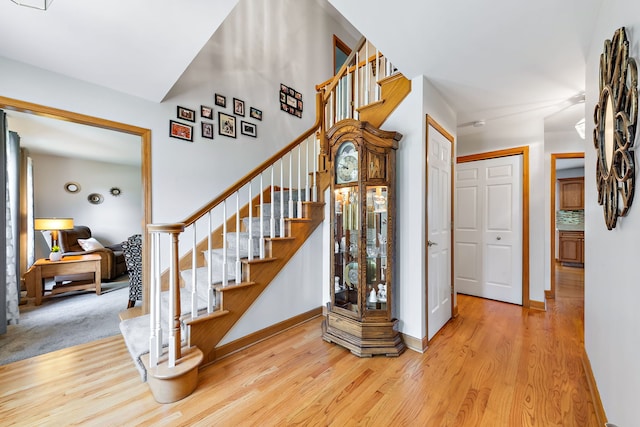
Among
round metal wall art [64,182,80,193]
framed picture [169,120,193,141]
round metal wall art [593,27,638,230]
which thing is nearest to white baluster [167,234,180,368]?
framed picture [169,120,193,141]

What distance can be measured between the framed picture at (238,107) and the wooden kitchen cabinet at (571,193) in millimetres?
7514

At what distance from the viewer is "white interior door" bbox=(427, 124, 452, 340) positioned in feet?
7.79

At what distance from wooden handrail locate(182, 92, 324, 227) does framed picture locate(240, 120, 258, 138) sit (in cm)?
91

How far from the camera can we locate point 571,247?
5.98 meters

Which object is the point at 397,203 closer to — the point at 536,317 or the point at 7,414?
the point at 536,317

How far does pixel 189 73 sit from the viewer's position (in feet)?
9.66

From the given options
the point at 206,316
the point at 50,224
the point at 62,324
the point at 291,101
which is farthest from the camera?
the point at 291,101

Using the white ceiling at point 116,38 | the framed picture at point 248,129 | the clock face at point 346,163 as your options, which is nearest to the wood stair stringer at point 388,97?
the clock face at point 346,163

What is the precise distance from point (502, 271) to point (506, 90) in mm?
2292

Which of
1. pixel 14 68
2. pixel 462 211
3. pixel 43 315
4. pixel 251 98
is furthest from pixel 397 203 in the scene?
pixel 43 315

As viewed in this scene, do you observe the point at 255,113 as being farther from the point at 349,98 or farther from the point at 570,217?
the point at 570,217

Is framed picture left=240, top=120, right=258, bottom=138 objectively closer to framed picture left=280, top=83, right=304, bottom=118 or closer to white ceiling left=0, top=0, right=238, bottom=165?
framed picture left=280, top=83, right=304, bottom=118

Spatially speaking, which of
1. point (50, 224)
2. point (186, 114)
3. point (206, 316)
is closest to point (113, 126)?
point (186, 114)

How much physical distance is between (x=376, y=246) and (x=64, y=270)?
4.27m
